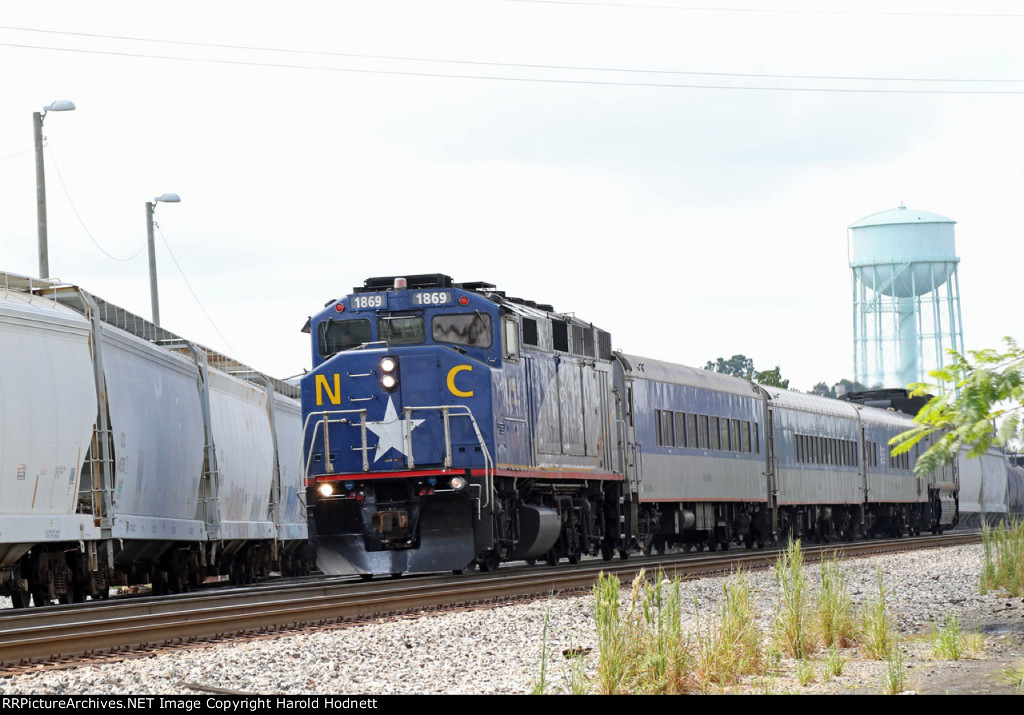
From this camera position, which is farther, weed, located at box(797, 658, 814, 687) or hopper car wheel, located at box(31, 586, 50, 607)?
hopper car wheel, located at box(31, 586, 50, 607)

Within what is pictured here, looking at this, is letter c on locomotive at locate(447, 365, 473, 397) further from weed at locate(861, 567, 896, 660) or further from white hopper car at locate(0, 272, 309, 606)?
weed at locate(861, 567, 896, 660)

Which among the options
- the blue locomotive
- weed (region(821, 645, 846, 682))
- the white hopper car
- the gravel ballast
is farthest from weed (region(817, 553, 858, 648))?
the white hopper car

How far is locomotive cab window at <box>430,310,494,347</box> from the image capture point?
2038cm

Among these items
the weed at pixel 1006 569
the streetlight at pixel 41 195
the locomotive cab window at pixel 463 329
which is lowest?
the weed at pixel 1006 569

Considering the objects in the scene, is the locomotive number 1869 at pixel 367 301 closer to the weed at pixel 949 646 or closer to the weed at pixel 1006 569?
the weed at pixel 1006 569

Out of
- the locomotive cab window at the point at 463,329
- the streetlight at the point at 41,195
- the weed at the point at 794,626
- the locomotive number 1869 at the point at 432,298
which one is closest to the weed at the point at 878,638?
the weed at the point at 794,626

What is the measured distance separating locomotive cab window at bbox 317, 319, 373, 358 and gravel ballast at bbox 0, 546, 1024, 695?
648 cm

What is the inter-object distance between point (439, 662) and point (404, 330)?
9966 millimetres

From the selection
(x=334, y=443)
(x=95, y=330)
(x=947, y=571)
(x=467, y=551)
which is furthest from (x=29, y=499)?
(x=947, y=571)

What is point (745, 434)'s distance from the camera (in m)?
32.9

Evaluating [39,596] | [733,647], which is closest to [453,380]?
[39,596]

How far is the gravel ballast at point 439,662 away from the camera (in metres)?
9.66

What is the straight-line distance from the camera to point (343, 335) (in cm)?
2095

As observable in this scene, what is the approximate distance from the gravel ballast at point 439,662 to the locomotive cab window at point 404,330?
5.94 metres
